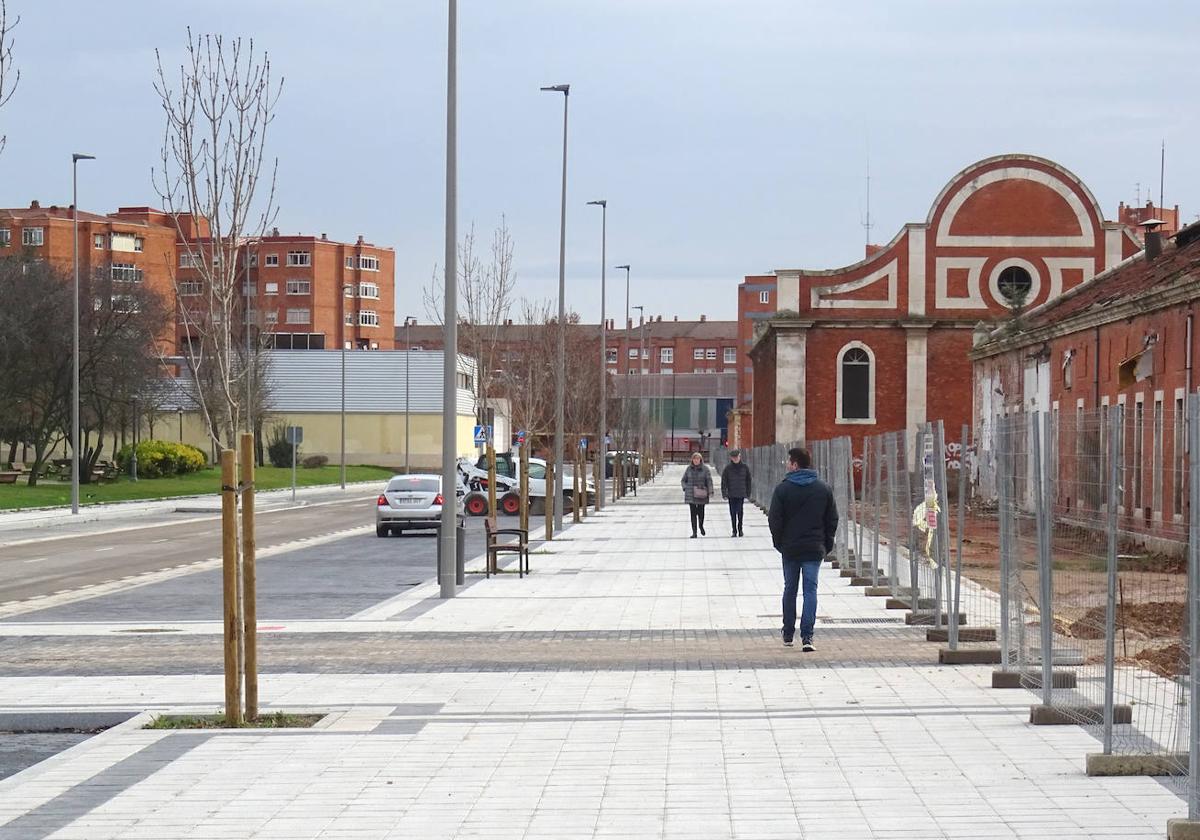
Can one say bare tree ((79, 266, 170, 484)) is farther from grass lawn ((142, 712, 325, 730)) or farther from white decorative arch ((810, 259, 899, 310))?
grass lawn ((142, 712, 325, 730))

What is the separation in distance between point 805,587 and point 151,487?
53.9 metres

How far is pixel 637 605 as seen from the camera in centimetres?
1977

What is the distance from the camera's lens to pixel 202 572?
2605 centimetres

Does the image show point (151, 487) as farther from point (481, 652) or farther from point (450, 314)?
point (481, 652)

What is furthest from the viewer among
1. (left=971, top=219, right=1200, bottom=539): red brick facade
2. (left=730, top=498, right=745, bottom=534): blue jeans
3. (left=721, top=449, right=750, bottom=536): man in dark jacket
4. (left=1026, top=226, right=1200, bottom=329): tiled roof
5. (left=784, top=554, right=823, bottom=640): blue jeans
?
Answer: (left=730, top=498, right=745, bottom=534): blue jeans

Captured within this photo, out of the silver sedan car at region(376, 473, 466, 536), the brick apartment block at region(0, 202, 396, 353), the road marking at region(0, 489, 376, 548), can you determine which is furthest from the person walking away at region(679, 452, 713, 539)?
the brick apartment block at region(0, 202, 396, 353)

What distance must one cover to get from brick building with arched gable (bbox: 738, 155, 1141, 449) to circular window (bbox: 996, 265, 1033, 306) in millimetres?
37

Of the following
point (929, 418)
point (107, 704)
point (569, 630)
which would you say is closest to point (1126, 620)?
point (107, 704)

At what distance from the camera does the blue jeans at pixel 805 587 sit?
14.8 meters

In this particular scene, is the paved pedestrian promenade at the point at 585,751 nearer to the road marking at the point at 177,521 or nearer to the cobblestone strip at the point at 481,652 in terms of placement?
the cobblestone strip at the point at 481,652

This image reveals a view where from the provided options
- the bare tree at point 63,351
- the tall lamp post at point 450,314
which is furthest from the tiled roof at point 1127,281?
the bare tree at point 63,351

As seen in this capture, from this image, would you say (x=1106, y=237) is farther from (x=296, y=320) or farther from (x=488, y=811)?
(x=296, y=320)

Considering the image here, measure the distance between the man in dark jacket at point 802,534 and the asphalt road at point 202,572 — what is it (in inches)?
239

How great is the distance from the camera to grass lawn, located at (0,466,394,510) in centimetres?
5437
